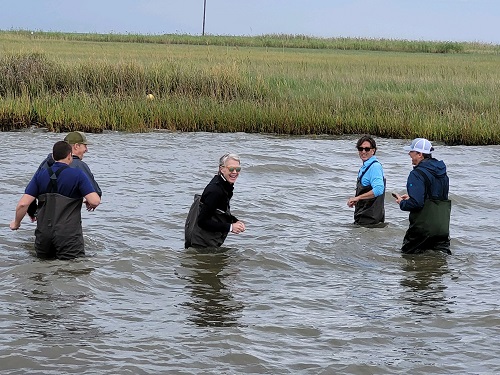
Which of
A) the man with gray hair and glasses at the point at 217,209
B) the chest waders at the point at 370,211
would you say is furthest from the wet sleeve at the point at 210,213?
the chest waders at the point at 370,211

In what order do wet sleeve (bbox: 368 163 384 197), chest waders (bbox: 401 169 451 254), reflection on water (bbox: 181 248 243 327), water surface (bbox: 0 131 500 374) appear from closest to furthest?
water surface (bbox: 0 131 500 374) < reflection on water (bbox: 181 248 243 327) < chest waders (bbox: 401 169 451 254) < wet sleeve (bbox: 368 163 384 197)

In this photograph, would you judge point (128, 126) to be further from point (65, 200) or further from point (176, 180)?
point (65, 200)

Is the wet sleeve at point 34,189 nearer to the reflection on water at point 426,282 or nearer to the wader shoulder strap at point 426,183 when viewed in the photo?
the reflection on water at point 426,282

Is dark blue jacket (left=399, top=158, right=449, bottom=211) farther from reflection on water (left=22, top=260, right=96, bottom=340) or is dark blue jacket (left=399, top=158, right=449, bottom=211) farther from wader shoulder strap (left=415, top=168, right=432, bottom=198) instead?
reflection on water (left=22, top=260, right=96, bottom=340)

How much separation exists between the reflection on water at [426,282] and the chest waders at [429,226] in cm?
11

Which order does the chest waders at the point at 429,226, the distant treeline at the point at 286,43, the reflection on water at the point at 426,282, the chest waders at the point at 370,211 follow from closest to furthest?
the reflection on water at the point at 426,282 → the chest waders at the point at 429,226 → the chest waders at the point at 370,211 → the distant treeline at the point at 286,43

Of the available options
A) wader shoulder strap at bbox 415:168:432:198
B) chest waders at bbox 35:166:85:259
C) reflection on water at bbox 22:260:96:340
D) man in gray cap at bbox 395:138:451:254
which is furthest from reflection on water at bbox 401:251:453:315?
chest waders at bbox 35:166:85:259

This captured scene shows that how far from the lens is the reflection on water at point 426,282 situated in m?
8.69

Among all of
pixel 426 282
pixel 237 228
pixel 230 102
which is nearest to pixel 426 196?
pixel 426 282

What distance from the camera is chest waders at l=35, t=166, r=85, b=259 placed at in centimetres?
878

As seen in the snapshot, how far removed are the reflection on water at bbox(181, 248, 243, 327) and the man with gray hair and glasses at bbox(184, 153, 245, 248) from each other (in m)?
0.29

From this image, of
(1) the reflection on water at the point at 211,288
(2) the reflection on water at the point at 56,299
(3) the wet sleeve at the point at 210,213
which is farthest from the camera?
(3) the wet sleeve at the point at 210,213

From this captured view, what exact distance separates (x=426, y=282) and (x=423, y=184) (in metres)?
1.05

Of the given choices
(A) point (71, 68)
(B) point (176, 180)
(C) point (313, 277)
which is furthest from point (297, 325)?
(A) point (71, 68)
